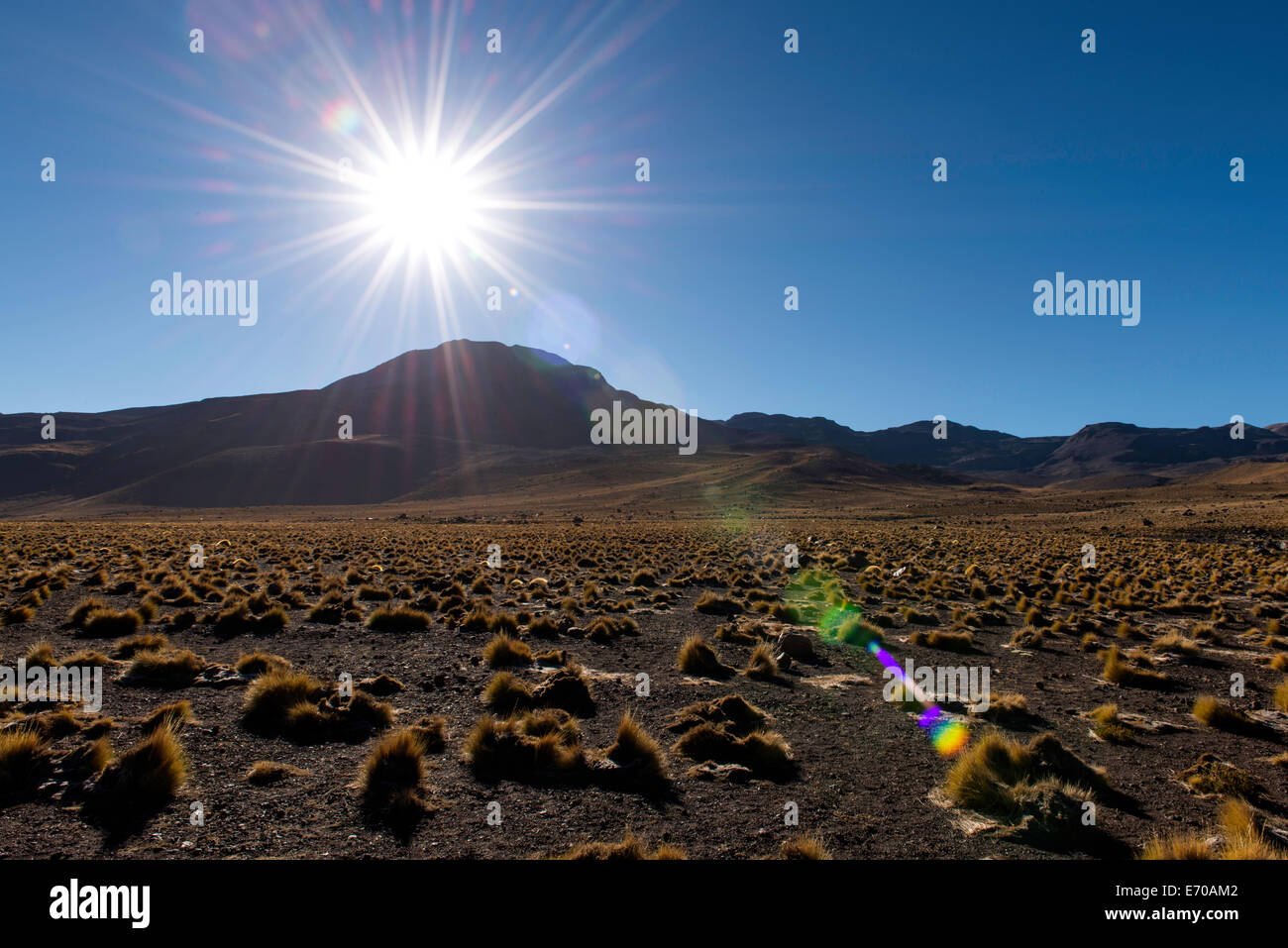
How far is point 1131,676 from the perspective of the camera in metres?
10.9

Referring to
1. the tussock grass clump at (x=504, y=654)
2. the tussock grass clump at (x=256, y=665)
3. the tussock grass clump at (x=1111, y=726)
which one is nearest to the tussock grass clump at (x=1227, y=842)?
the tussock grass clump at (x=1111, y=726)

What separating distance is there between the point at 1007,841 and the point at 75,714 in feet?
33.4

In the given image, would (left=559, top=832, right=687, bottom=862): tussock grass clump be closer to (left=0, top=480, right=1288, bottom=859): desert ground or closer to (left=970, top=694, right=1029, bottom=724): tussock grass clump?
(left=0, top=480, right=1288, bottom=859): desert ground

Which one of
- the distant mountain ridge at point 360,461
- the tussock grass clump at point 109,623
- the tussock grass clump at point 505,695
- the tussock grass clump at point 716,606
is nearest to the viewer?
the tussock grass clump at point 505,695

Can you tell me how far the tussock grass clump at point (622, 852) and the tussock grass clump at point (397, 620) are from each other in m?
10.4

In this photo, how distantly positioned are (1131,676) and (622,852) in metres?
10.6

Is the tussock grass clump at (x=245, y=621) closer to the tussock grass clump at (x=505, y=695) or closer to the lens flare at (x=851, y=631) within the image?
the tussock grass clump at (x=505, y=695)

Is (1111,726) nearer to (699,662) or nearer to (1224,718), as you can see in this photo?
(1224,718)

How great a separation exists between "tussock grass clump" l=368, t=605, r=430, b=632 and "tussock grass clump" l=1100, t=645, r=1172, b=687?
13772 millimetres

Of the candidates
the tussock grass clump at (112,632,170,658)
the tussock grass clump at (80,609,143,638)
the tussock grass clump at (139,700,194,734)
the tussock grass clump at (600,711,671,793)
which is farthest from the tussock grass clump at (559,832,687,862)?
the tussock grass clump at (80,609,143,638)

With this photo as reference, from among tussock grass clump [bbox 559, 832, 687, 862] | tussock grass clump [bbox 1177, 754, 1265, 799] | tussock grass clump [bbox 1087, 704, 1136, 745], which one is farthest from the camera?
tussock grass clump [bbox 1087, 704, 1136, 745]

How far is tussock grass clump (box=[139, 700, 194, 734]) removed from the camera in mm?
7109

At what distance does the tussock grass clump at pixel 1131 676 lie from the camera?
1073 cm

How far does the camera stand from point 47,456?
5856 inches
